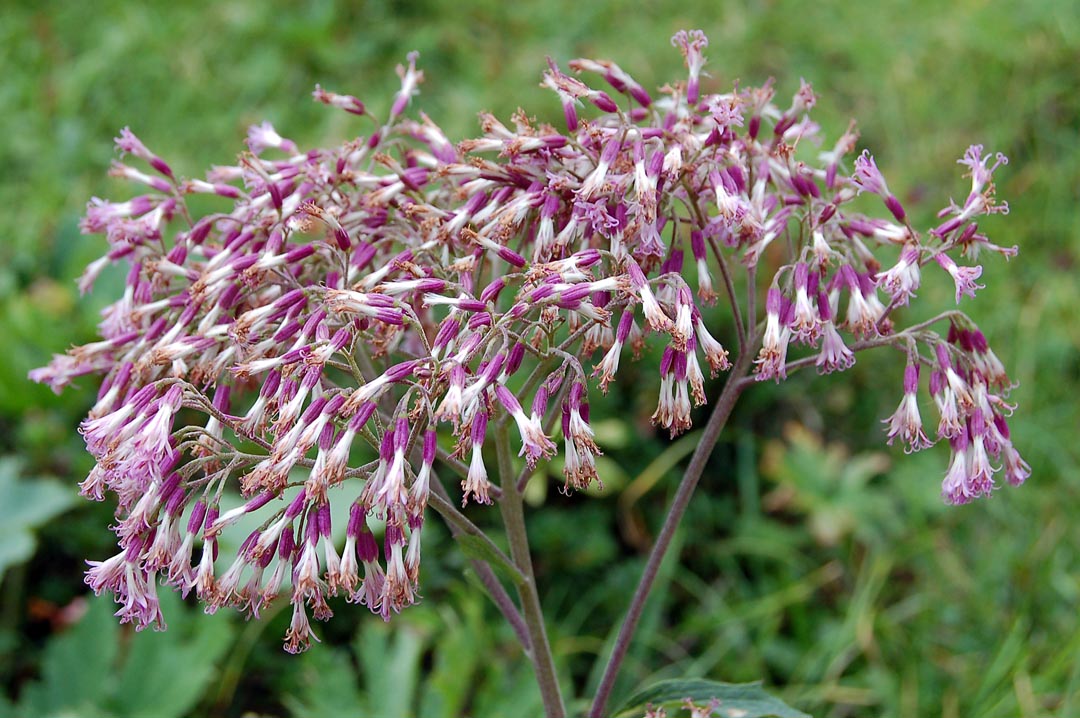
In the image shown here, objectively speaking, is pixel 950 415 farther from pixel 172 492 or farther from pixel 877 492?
pixel 877 492

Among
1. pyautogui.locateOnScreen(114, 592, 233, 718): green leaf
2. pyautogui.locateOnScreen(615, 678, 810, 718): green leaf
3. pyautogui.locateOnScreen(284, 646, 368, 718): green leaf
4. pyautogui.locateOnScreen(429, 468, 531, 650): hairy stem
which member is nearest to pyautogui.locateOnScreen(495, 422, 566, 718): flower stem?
pyautogui.locateOnScreen(429, 468, 531, 650): hairy stem

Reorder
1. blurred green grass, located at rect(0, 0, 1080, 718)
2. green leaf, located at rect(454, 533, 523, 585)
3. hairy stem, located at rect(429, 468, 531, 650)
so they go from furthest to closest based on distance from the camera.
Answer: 1. blurred green grass, located at rect(0, 0, 1080, 718)
2. hairy stem, located at rect(429, 468, 531, 650)
3. green leaf, located at rect(454, 533, 523, 585)

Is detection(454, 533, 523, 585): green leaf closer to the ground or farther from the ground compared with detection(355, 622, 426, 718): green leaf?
farther from the ground

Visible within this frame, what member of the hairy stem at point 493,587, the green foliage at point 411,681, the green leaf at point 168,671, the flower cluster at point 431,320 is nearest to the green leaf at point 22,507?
the green leaf at point 168,671

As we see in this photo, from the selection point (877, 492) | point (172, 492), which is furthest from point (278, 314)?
point (877, 492)

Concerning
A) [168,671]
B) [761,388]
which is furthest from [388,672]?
[761,388]

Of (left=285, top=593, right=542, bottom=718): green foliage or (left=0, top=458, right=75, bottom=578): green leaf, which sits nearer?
(left=285, top=593, right=542, bottom=718): green foliage

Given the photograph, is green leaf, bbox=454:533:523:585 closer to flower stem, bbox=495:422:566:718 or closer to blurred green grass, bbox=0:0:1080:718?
flower stem, bbox=495:422:566:718

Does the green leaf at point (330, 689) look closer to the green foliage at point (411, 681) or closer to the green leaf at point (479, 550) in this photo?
the green foliage at point (411, 681)

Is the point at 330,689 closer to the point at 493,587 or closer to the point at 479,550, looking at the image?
the point at 493,587
